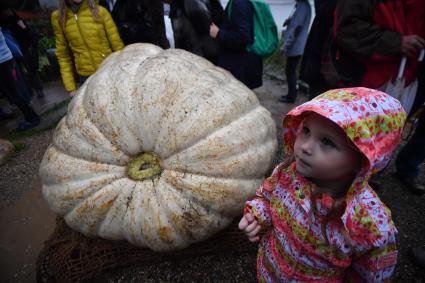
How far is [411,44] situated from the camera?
183cm

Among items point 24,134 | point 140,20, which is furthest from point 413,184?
point 24,134

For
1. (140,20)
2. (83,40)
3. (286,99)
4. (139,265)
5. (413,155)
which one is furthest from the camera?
(286,99)

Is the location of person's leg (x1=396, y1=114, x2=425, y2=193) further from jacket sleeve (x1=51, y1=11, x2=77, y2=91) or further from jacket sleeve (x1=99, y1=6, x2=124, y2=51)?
jacket sleeve (x1=51, y1=11, x2=77, y2=91)

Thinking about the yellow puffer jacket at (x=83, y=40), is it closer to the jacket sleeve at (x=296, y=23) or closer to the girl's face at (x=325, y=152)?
the jacket sleeve at (x=296, y=23)

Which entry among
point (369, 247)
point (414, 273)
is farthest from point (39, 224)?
point (414, 273)

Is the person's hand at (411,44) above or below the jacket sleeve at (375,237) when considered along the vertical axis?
above

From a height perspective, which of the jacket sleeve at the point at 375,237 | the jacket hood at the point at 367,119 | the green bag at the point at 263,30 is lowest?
the jacket sleeve at the point at 375,237

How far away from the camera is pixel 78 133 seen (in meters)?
1.71

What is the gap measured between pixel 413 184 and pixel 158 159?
230cm

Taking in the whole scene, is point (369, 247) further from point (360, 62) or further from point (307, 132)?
point (360, 62)

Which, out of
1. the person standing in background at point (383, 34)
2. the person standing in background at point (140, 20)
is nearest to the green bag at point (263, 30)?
the person standing in background at point (383, 34)

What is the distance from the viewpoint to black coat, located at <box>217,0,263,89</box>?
260 centimetres

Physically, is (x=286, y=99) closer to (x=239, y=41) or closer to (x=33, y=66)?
(x=239, y=41)

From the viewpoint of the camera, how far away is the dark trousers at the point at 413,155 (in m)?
2.38
